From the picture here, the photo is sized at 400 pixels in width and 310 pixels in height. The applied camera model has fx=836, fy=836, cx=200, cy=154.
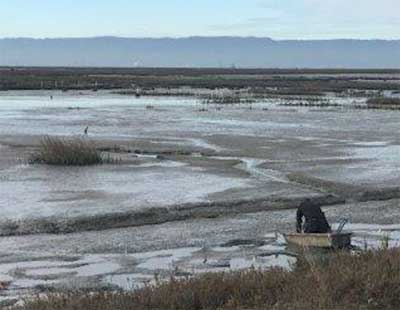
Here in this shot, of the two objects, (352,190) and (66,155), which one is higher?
(66,155)

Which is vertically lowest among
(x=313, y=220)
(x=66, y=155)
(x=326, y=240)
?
(x=66, y=155)

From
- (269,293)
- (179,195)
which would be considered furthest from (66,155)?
(269,293)

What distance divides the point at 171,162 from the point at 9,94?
55.5 meters

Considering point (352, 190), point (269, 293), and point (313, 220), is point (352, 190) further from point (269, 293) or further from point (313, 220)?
point (269, 293)

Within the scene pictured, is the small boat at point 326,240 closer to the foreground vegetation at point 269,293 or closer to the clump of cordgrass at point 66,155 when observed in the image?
the foreground vegetation at point 269,293

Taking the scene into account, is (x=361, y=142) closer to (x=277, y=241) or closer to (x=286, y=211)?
(x=286, y=211)

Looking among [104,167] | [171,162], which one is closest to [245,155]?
[171,162]

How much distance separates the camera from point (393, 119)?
4850cm

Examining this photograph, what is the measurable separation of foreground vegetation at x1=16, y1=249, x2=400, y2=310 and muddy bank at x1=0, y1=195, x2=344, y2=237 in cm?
730

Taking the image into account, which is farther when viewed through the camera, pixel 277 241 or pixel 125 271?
pixel 277 241

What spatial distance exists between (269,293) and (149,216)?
9.22 meters

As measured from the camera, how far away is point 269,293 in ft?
31.1

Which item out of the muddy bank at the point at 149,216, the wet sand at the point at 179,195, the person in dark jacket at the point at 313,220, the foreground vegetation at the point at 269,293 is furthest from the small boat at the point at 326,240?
the muddy bank at the point at 149,216

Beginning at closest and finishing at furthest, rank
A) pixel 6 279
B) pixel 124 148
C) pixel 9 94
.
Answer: pixel 6 279, pixel 124 148, pixel 9 94
